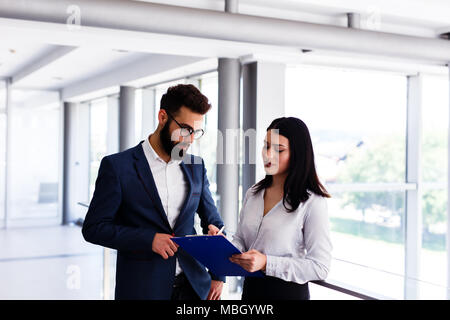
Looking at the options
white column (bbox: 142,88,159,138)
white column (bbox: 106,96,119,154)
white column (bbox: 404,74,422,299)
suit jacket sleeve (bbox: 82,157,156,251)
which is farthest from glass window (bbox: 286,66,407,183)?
white column (bbox: 106,96,119,154)

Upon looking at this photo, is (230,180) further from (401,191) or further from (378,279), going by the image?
(378,279)

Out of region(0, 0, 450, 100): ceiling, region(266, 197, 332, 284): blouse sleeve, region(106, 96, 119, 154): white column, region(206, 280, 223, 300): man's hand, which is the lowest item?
region(206, 280, 223, 300): man's hand

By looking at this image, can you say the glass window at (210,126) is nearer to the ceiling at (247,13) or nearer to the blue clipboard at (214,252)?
the ceiling at (247,13)

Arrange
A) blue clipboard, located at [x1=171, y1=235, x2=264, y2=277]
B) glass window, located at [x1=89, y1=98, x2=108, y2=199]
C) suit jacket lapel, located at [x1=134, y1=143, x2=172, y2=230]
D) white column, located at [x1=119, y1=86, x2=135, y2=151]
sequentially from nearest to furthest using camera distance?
1. blue clipboard, located at [x1=171, y1=235, x2=264, y2=277]
2. suit jacket lapel, located at [x1=134, y1=143, x2=172, y2=230]
3. white column, located at [x1=119, y1=86, x2=135, y2=151]
4. glass window, located at [x1=89, y1=98, x2=108, y2=199]

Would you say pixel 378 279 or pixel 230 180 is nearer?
pixel 378 279

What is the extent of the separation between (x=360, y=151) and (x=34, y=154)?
7.54 meters

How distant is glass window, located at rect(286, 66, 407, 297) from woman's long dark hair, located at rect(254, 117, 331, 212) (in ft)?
15.7

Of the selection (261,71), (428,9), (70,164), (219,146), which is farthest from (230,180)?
(70,164)

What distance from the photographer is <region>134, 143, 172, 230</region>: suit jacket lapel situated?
2.02m

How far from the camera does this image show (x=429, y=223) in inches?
312

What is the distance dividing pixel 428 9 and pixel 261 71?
184cm

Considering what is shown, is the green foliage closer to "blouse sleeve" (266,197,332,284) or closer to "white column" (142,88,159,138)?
"white column" (142,88,159,138)

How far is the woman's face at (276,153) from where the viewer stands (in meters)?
2.03

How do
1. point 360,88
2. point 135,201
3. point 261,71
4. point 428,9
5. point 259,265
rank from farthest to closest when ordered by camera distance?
point 360,88
point 261,71
point 428,9
point 135,201
point 259,265
